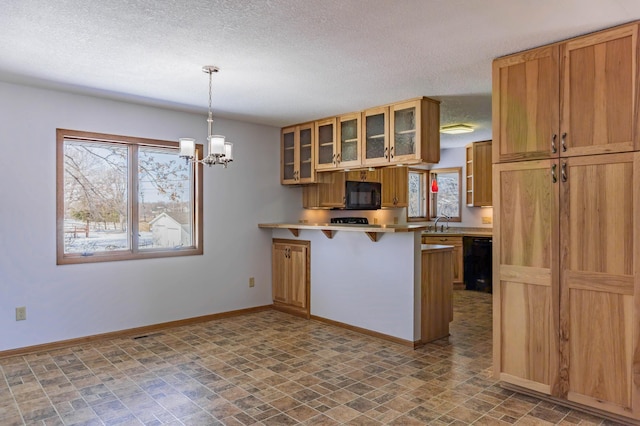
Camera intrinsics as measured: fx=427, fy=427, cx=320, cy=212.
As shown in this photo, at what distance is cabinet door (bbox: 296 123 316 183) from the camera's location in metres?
5.38

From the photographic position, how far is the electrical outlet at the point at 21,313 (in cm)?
381

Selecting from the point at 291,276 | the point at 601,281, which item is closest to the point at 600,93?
Answer: the point at 601,281

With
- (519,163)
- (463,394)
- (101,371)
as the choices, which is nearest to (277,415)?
(463,394)

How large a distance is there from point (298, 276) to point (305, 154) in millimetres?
1563

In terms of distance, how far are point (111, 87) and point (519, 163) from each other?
351cm

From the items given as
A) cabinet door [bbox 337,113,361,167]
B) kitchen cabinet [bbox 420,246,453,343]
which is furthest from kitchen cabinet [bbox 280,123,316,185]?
kitchen cabinet [bbox 420,246,453,343]

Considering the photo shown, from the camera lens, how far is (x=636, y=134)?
2514 mm

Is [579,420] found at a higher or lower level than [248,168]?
lower

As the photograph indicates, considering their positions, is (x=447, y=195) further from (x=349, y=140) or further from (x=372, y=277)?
(x=372, y=277)

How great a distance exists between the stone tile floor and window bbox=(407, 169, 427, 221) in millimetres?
3686

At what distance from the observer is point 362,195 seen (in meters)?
6.54

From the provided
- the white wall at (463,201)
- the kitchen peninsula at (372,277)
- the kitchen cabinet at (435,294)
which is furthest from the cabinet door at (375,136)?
the white wall at (463,201)

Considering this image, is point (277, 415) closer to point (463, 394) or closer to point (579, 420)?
point (463, 394)

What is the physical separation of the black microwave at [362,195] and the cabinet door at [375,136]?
1.64 metres
